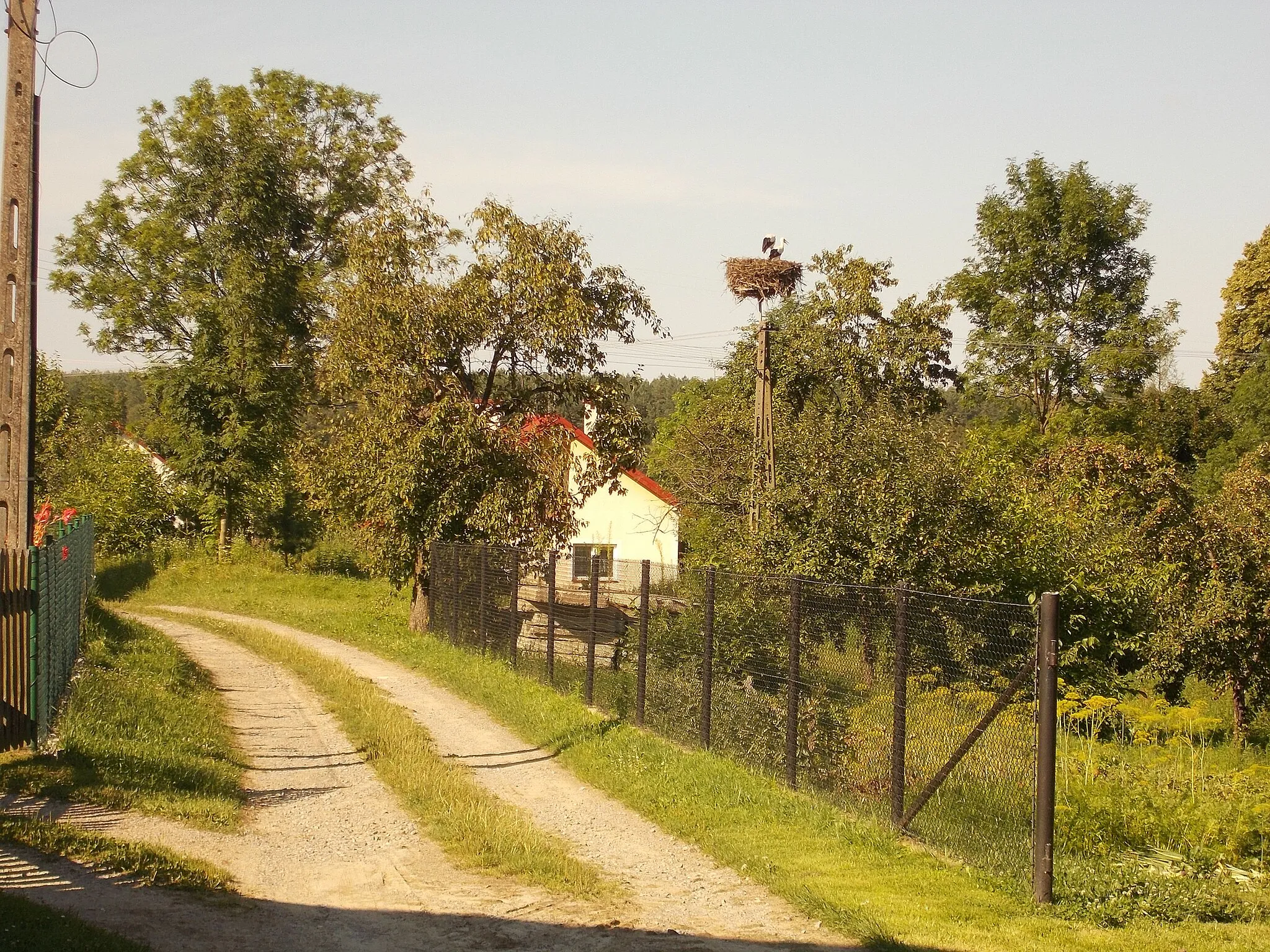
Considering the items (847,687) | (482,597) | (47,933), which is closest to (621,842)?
(847,687)

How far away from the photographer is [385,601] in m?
32.5

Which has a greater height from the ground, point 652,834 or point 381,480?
point 381,480

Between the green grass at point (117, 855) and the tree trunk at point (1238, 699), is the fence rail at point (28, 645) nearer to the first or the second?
the green grass at point (117, 855)

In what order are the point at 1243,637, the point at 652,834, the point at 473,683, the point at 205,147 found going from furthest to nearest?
the point at 205,147 < the point at 1243,637 < the point at 473,683 < the point at 652,834

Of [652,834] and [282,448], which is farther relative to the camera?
[282,448]

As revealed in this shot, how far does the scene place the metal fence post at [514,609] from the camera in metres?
17.6

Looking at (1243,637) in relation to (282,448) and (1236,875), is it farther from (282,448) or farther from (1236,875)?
(282,448)

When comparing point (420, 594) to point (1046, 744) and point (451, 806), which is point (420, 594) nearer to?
point (451, 806)

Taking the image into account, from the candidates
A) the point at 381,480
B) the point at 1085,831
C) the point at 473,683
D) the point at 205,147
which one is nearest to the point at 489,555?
the point at 473,683

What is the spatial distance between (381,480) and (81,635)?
318 inches

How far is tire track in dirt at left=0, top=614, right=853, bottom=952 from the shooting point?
631cm

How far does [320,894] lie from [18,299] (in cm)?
574

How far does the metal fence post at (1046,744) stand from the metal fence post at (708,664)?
457 cm

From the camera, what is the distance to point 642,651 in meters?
13.3
